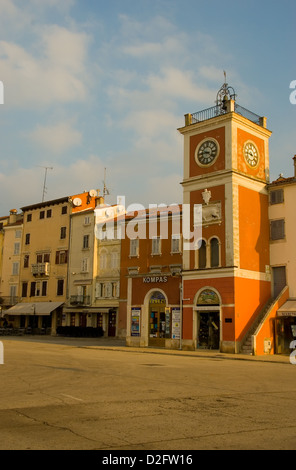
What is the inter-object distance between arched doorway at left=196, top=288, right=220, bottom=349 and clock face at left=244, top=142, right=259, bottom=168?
30.2 ft

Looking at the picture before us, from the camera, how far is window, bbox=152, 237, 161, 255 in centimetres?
4453

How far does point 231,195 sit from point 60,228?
103 ft

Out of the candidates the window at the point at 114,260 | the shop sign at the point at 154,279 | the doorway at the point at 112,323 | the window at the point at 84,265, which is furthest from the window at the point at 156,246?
the window at the point at 84,265

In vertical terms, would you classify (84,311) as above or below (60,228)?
below

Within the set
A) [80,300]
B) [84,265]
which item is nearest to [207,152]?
[84,265]

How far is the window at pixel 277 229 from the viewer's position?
108ft

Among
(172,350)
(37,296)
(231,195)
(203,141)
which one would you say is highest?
(203,141)

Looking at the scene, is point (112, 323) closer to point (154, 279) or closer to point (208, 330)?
point (154, 279)

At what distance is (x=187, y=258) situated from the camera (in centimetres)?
3300

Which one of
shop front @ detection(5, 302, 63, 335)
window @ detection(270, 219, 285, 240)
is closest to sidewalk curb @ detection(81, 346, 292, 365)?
window @ detection(270, 219, 285, 240)

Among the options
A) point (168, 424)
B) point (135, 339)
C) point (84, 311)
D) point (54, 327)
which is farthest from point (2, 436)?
point (54, 327)
